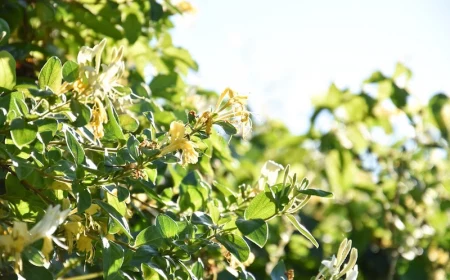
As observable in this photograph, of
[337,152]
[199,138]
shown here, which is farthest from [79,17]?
[337,152]

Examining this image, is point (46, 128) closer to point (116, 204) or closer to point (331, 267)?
point (116, 204)

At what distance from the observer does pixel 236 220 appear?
3.50 ft

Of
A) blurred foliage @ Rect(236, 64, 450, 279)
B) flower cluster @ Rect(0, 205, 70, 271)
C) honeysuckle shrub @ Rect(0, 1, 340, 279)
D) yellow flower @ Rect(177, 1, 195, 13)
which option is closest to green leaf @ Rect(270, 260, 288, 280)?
honeysuckle shrub @ Rect(0, 1, 340, 279)

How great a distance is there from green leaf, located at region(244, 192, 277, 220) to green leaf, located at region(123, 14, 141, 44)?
2.22 feet

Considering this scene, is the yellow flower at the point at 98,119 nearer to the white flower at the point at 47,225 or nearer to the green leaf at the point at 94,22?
the white flower at the point at 47,225

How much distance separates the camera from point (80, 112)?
909 mm

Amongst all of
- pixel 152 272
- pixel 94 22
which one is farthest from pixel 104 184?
pixel 94 22

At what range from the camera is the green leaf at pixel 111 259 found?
36.9 inches

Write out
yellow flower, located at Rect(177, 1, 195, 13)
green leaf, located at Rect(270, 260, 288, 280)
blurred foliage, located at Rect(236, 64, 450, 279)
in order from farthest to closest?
blurred foliage, located at Rect(236, 64, 450, 279) < yellow flower, located at Rect(177, 1, 195, 13) < green leaf, located at Rect(270, 260, 288, 280)

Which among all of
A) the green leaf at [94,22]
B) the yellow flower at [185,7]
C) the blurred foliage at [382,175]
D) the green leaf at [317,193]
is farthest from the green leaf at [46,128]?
the blurred foliage at [382,175]

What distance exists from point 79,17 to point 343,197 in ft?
4.68

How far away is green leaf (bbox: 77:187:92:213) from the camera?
954mm

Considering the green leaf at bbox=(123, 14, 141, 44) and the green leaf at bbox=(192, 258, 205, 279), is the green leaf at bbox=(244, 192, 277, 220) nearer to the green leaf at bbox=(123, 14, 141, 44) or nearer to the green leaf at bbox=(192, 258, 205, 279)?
the green leaf at bbox=(192, 258, 205, 279)

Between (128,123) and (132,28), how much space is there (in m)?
0.50
